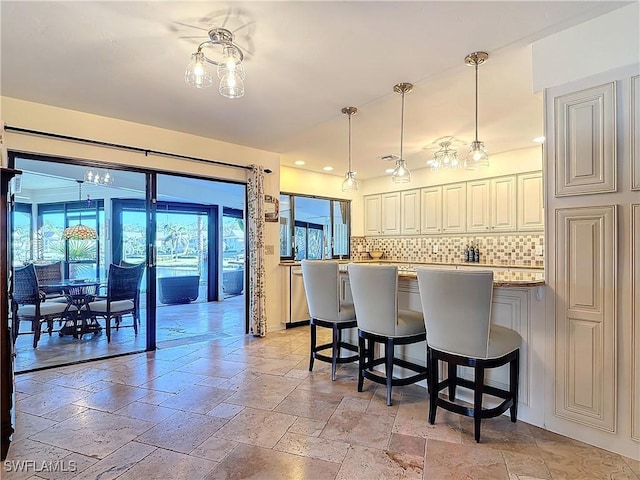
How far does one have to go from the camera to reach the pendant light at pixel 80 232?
369 cm

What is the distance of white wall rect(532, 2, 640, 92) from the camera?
2016 mm

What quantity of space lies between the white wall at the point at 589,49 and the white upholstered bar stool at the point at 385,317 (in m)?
1.66

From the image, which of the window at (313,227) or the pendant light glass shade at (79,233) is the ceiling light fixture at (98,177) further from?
the window at (313,227)

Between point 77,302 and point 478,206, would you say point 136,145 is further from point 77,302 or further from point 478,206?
point 478,206

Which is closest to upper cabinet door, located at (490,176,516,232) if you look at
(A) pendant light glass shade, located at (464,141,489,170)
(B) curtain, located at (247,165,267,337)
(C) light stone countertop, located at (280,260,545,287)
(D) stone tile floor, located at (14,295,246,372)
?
(C) light stone countertop, located at (280,260,545,287)

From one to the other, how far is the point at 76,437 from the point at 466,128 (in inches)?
174

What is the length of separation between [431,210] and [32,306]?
5633 mm

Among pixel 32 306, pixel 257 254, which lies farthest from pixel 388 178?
pixel 32 306

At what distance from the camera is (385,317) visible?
2.69 metres

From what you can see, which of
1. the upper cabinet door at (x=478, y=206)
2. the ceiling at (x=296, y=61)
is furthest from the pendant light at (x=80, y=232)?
the upper cabinet door at (x=478, y=206)

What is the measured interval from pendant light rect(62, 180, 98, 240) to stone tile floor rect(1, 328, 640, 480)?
4.45 ft

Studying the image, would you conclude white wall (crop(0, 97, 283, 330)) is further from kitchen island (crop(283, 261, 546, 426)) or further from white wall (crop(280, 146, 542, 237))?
kitchen island (crop(283, 261, 546, 426))

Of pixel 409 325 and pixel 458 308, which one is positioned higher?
pixel 458 308

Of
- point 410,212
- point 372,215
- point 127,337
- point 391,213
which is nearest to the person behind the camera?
point 127,337
